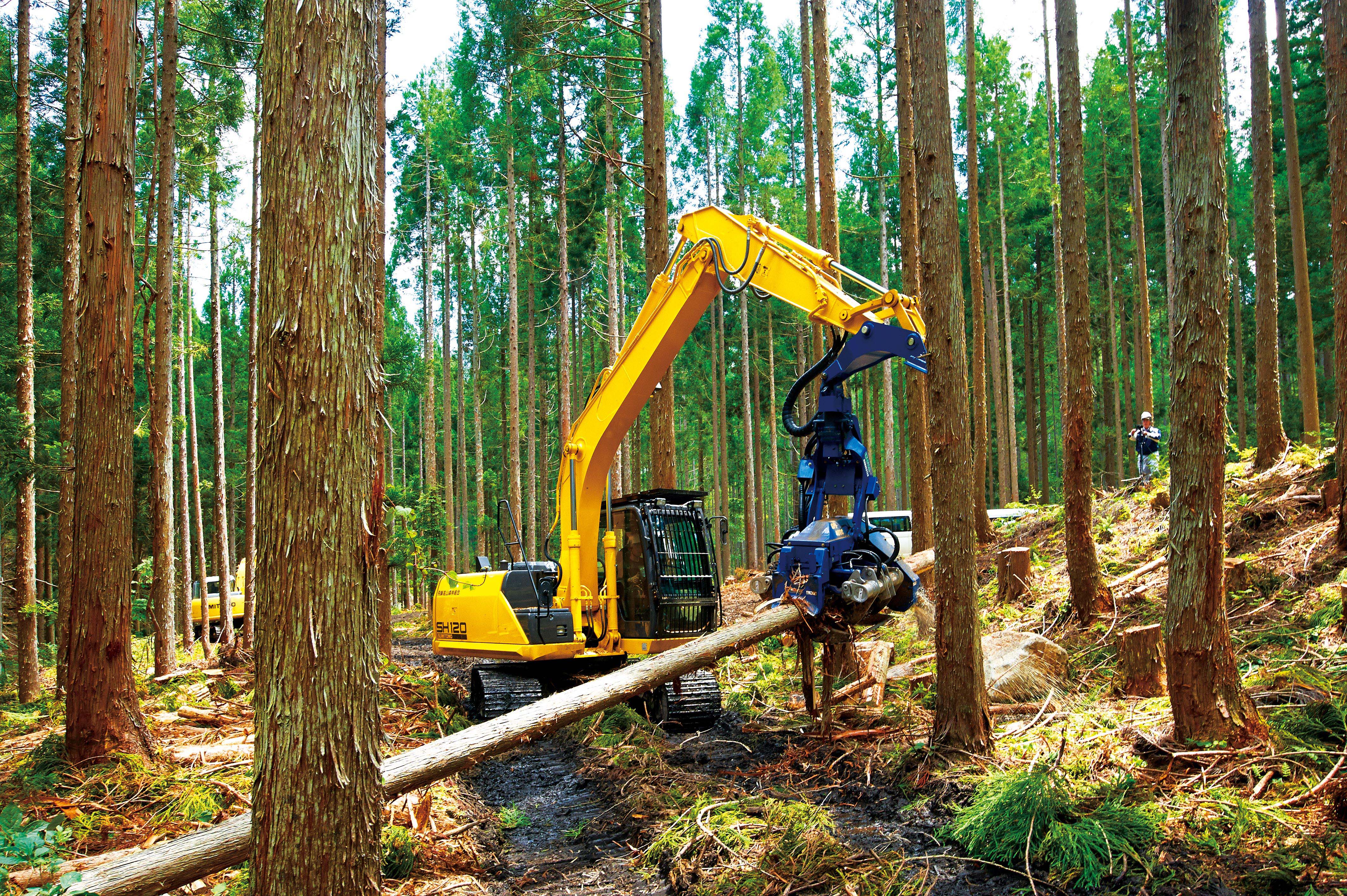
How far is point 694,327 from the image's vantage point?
877 centimetres

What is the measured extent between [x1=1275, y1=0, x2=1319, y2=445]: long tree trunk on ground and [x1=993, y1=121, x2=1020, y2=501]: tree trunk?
35.7 feet

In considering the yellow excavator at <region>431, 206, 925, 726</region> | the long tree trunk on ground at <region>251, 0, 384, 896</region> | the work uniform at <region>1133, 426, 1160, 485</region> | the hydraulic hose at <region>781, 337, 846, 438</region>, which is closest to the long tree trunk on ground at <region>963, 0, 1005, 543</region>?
the work uniform at <region>1133, 426, 1160, 485</region>

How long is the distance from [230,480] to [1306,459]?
1424 inches

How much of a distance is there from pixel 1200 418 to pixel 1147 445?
13.1 meters

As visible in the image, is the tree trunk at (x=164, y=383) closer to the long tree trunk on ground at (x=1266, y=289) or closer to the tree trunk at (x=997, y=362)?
the long tree trunk on ground at (x=1266, y=289)

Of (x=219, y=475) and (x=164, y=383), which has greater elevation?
(x=164, y=383)

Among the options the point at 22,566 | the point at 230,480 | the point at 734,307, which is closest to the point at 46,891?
the point at 22,566

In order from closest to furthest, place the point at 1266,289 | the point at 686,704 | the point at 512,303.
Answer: the point at 686,704
the point at 1266,289
the point at 512,303

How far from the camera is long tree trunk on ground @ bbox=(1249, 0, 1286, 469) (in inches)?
420

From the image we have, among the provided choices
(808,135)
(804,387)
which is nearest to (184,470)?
(808,135)

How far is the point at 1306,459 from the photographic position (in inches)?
415

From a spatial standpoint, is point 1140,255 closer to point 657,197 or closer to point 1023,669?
point 657,197

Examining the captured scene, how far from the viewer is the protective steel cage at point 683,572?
28.7 feet

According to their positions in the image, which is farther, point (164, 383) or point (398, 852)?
point (164, 383)
